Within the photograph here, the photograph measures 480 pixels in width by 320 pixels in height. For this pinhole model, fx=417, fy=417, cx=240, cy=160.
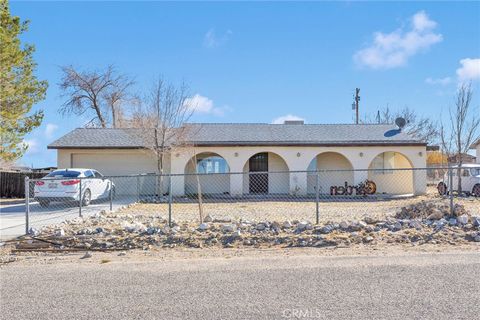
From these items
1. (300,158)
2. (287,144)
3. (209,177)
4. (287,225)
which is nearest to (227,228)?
(287,225)

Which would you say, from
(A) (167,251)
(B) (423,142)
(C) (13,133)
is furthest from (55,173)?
(B) (423,142)

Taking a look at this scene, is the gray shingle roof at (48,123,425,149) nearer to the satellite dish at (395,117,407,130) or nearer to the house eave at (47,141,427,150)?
the house eave at (47,141,427,150)

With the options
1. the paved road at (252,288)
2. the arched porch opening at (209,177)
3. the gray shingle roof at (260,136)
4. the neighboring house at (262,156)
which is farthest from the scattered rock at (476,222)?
the arched porch opening at (209,177)

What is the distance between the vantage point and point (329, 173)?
22250mm

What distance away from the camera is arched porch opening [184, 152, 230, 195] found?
72.2 feet

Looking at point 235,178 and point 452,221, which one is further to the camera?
point 235,178

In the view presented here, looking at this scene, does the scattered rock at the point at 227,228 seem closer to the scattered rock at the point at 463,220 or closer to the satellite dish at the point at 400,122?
the scattered rock at the point at 463,220

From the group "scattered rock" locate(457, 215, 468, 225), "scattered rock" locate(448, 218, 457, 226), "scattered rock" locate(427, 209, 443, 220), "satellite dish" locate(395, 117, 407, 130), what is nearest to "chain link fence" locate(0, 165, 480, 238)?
"satellite dish" locate(395, 117, 407, 130)

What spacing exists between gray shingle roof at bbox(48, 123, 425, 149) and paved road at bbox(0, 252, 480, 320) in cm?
1481

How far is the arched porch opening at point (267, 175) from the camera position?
73.2 feet

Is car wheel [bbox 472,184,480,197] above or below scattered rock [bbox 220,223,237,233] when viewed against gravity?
above

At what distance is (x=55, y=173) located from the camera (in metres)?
15.8

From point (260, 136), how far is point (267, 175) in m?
2.17

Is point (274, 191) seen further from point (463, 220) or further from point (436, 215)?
point (463, 220)
